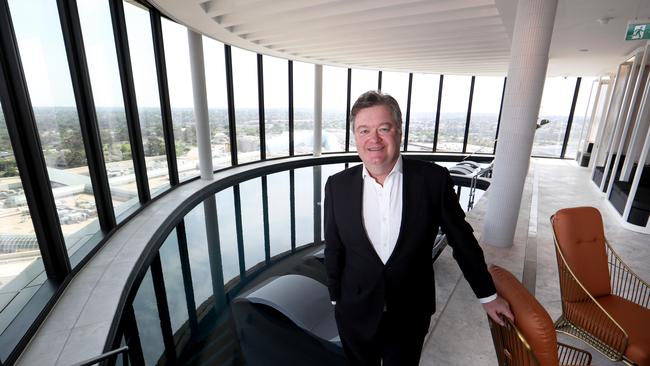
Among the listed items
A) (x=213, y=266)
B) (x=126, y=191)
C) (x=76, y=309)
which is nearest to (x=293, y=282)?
(x=213, y=266)

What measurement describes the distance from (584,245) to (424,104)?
35.6ft

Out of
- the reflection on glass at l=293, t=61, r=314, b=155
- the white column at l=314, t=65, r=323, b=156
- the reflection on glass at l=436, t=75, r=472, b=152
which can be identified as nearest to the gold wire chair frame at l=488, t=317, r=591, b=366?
Answer: the reflection on glass at l=293, t=61, r=314, b=155

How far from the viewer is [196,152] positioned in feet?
23.6

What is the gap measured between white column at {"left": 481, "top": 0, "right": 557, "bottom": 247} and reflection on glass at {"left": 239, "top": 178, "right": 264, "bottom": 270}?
3.04 m

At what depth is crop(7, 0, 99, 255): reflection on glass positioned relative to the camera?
2.72 m

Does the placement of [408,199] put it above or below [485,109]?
below

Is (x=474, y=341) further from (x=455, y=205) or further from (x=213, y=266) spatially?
(x=213, y=266)

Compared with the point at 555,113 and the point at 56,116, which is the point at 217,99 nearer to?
the point at 56,116

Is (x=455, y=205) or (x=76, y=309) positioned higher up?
(x=455, y=205)

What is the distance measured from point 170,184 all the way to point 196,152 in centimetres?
114

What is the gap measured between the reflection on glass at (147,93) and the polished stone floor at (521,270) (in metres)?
5.18

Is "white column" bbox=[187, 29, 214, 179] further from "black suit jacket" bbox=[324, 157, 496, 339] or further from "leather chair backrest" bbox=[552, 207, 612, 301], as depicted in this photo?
"leather chair backrest" bbox=[552, 207, 612, 301]

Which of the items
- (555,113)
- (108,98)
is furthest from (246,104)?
(555,113)

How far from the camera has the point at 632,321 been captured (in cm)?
170
